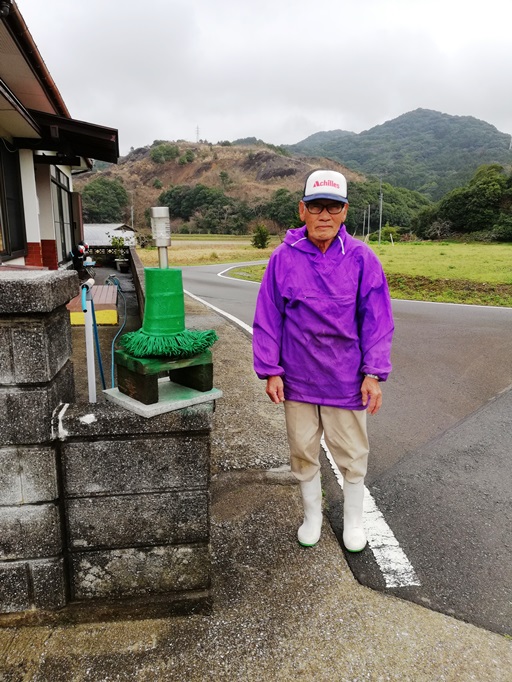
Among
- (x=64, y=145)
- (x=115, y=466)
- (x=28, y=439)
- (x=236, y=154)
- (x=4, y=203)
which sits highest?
(x=236, y=154)

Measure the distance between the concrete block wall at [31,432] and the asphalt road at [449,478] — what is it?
1.43m

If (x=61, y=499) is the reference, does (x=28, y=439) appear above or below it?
above

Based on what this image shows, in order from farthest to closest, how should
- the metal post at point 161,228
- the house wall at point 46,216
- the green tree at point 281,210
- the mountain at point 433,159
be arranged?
the mountain at point 433,159 < the green tree at point 281,210 < the house wall at point 46,216 < the metal post at point 161,228

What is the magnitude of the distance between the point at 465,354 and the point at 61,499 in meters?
6.13

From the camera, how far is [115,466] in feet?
6.21

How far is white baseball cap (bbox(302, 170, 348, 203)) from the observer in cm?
223

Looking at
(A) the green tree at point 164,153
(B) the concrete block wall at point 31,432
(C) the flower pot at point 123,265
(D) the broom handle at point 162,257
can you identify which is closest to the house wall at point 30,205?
(B) the concrete block wall at point 31,432

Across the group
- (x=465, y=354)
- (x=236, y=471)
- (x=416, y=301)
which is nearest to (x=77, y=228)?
(x=416, y=301)

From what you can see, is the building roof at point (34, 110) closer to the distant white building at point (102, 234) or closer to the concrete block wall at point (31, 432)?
the concrete block wall at point (31, 432)

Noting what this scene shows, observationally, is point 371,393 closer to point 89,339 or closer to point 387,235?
point 89,339

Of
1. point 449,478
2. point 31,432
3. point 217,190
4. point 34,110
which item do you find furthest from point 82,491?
point 217,190

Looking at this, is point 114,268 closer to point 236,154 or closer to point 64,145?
point 64,145

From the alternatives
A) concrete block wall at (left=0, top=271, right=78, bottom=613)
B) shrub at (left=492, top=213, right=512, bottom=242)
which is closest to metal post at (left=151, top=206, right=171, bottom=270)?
concrete block wall at (left=0, top=271, right=78, bottom=613)

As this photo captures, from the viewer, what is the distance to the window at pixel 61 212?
11438 millimetres
